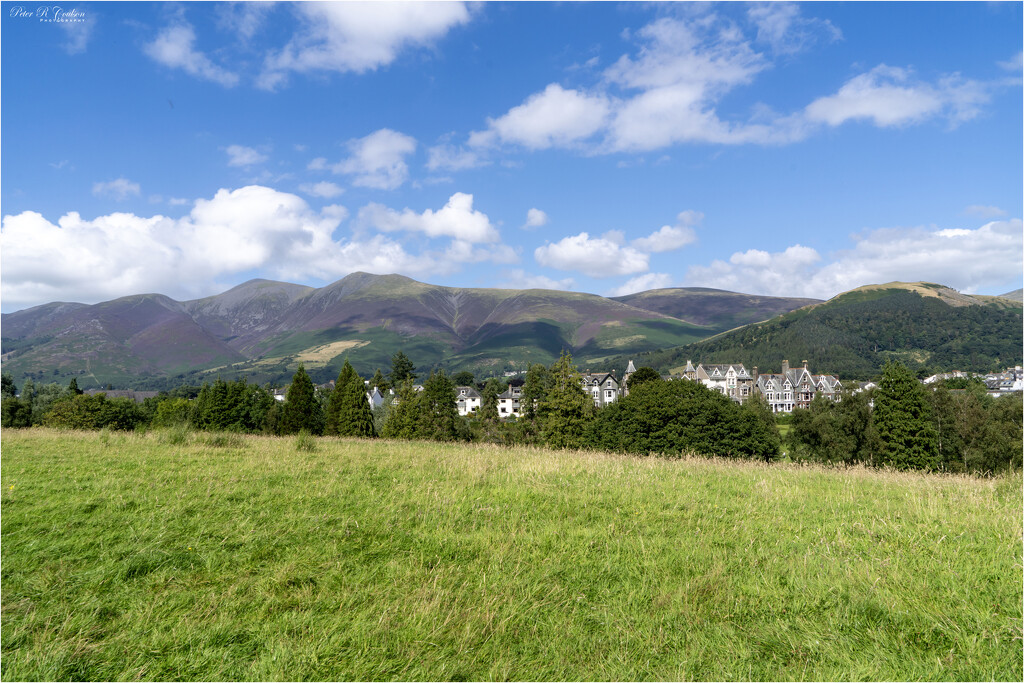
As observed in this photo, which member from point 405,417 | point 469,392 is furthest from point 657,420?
point 469,392

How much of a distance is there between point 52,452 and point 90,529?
8777 millimetres

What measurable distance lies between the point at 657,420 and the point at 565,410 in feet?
27.7

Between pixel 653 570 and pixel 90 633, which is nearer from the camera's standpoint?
pixel 90 633

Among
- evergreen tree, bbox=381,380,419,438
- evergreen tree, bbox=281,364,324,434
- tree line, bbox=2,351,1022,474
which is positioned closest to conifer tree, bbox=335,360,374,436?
tree line, bbox=2,351,1022,474

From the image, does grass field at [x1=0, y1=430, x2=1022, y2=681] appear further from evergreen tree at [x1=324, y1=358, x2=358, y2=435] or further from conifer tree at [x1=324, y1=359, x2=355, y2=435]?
conifer tree at [x1=324, y1=359, x2=355, y2=435]

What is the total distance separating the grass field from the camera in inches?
195

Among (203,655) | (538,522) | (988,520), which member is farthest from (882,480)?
(203,655)

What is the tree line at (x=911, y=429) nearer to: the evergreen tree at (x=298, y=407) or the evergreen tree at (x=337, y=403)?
the evergreen tree at (x=337, y=403)

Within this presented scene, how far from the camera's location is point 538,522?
8453mm

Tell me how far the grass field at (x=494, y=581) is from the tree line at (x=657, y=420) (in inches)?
966

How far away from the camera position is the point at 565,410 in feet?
151

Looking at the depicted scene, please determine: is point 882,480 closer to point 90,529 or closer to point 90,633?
point 90,633

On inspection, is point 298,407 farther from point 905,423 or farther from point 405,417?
point 905,423

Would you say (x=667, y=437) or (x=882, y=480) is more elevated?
(x=882, y=480)
